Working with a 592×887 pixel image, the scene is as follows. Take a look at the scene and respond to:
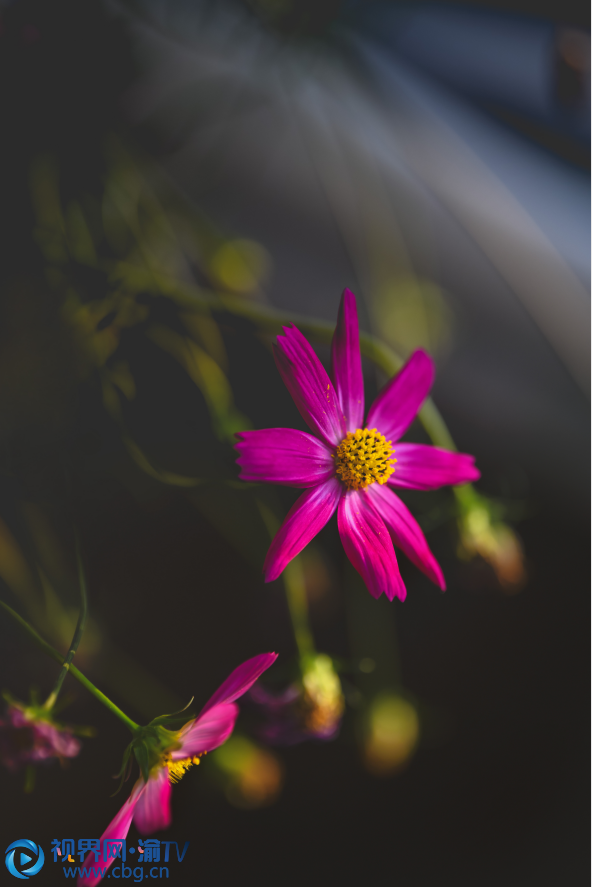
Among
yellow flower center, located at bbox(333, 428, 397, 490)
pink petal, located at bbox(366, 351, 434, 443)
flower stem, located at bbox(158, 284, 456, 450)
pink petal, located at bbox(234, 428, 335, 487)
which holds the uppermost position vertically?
flower stem, located at bbox(158, 284, 456, 450)

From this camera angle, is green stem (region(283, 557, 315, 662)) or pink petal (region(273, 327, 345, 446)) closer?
pink petal (region(273, 327, 345, 446))

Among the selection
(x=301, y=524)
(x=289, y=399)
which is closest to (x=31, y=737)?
(x=301, y=524)

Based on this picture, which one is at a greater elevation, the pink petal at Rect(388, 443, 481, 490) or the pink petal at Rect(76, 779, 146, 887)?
the pink petal at Rect(388, 443, 481, 490)

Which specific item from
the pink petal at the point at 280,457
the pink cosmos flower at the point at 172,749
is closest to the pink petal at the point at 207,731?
the pink cosmos flower at the point at 172,749

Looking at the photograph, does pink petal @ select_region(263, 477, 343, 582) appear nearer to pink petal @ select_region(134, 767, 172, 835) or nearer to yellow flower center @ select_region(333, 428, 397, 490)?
yellow flower center @ select_region(333, 428, 397, 490)

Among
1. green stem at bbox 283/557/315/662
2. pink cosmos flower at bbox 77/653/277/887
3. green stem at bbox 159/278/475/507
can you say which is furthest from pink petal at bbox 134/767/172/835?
green stem at bbox 159/278/475/507

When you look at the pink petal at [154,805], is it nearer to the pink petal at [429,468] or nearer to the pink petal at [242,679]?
the pink petal at [242,679]
